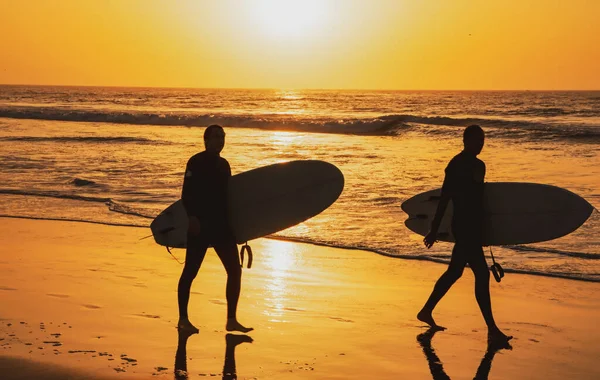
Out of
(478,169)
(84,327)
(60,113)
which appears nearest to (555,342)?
(478,169)

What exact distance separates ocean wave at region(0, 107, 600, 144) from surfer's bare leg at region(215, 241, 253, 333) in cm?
2668

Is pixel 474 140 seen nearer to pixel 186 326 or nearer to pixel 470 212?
→ pixel 470 212

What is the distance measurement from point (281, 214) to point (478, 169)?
5.61 feet

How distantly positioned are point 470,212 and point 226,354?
1961 mm

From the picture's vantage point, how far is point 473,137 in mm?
6070

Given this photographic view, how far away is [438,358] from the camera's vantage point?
5668 millimetres

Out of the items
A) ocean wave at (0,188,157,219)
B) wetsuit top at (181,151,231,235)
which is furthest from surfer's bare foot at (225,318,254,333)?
ocean wave at (0,188,157,219)

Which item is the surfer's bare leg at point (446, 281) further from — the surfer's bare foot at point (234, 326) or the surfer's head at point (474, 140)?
the surfer's bare foot at point (234, 326)

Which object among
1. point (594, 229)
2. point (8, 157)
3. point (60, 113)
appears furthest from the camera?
point (60, 113)

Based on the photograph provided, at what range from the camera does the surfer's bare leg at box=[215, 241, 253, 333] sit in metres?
6.20

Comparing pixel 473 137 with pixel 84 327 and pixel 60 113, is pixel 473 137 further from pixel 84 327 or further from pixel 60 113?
pixel 60 113

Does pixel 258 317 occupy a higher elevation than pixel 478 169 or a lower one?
lower

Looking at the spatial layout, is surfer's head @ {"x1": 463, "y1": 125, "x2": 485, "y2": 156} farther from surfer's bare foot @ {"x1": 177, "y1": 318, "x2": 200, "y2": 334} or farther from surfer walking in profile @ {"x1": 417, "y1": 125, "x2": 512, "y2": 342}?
surfer's bare foot @ {"x1": 177, "y1": 318, "x2": 200, "y2": 334}

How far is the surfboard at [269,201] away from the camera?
6793mm
